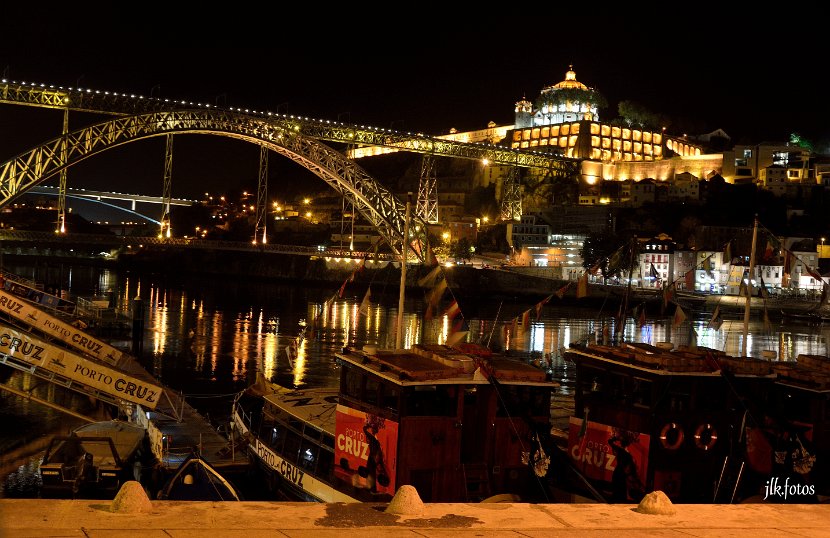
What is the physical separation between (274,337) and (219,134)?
22.2 meters

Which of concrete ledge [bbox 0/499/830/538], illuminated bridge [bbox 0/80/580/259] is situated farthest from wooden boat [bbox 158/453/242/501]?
illuminated bridge [bbox 0/80/580/259]

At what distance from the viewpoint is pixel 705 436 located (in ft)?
28.1

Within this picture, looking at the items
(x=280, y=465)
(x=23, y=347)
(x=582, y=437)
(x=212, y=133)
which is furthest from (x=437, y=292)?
(x=212, y=133)

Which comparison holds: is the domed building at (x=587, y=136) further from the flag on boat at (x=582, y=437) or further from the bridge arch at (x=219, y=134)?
the flag on boat at (x=582, y=437)

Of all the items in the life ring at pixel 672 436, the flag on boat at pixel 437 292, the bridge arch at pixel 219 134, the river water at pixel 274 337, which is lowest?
the river water at pixel 274 337

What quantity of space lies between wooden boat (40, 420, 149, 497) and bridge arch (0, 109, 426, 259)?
3525 centimetres

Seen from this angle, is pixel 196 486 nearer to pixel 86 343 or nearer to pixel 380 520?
pixel 380 520

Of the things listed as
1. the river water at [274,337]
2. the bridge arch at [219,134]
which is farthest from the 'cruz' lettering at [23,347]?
the bridge arch at [219,134]

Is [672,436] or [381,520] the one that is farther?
[672,436]

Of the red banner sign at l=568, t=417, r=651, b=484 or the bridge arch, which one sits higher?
the bridge arch

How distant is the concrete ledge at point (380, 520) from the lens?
16.6 feet

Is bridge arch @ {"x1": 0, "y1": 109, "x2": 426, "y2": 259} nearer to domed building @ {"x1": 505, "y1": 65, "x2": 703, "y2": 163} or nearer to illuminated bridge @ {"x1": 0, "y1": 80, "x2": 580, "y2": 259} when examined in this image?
illuminated bridge @ {"x1": 0, "y1": 80, "x2": 580, "y2": 259}

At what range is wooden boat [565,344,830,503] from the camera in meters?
8.45

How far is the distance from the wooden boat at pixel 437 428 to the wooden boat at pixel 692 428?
64 centimetres
